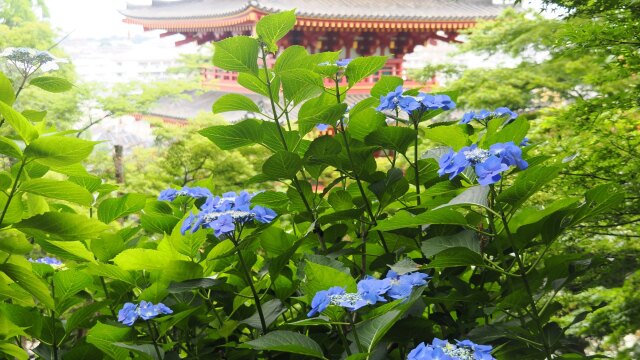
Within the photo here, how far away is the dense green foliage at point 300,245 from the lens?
0.75 m

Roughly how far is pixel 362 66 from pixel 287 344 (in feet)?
1.47

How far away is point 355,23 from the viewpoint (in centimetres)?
886

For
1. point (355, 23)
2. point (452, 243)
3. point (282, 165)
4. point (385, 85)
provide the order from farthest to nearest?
point (355, 23), point (385, 85), point (282, 165), point (452, 243)

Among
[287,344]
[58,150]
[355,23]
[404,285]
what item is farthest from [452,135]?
[355,23]

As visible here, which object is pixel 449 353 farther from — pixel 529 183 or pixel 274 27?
pixel 274 27

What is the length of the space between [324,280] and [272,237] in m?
0.23

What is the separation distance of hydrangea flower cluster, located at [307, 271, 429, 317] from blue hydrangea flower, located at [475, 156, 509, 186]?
13cm

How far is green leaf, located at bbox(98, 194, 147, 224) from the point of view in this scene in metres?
1.02

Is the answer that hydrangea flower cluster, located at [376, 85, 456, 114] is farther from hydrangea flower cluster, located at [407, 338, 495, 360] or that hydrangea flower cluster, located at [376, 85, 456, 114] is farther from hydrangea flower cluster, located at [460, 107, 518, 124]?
hydrangea flower cluster, located at [407, 338, 495, 360]

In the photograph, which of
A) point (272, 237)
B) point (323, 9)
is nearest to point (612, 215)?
point (272, 237)

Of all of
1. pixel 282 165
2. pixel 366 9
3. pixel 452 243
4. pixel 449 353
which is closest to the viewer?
pixel 449 353

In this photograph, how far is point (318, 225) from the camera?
932 mm

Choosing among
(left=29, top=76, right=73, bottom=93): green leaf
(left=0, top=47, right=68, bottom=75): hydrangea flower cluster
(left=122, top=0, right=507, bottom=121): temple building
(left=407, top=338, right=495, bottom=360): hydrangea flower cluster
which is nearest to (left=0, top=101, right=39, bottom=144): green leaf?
(left=29, top=76, right=73, bottom=93): green leaf

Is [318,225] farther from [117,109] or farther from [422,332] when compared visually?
[117,109]
